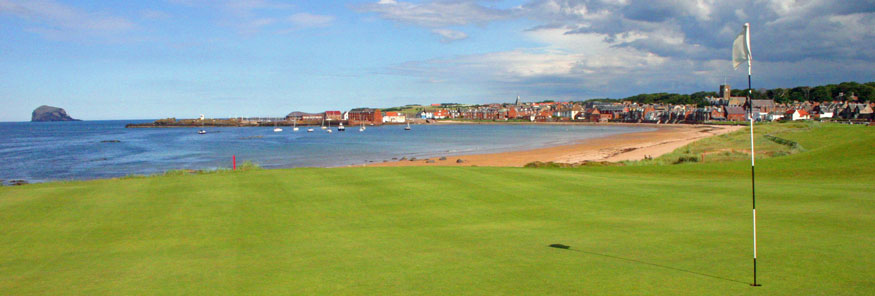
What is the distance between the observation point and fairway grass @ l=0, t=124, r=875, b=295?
7.24 meters

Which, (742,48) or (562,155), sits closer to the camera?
(742,48)

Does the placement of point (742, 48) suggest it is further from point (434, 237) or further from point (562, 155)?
point (562, 155)

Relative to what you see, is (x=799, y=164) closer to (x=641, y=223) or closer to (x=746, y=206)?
(x=746, y=206)

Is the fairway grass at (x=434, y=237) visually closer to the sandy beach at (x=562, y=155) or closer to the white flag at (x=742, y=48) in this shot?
the white flag at (x=742, y=48)

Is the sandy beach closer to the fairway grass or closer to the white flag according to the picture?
the fairway grass

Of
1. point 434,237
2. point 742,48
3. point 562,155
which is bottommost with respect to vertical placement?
point 562,155

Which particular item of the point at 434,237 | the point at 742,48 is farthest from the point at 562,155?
the point at 742,48

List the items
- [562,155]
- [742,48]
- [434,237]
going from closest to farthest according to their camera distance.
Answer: [742,48] → [434,237] → [562,155]

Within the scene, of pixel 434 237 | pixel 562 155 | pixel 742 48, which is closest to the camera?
pixel 742 48

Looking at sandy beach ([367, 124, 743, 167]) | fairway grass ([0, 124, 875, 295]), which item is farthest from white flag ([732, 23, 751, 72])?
sandy beach ([367, 124, 743, 167])

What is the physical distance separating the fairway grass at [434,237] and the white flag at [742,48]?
2920 mm

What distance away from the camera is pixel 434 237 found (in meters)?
10.6

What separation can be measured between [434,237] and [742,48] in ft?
20.7

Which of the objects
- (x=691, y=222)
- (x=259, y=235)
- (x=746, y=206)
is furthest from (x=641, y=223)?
(x=259, y=235)
